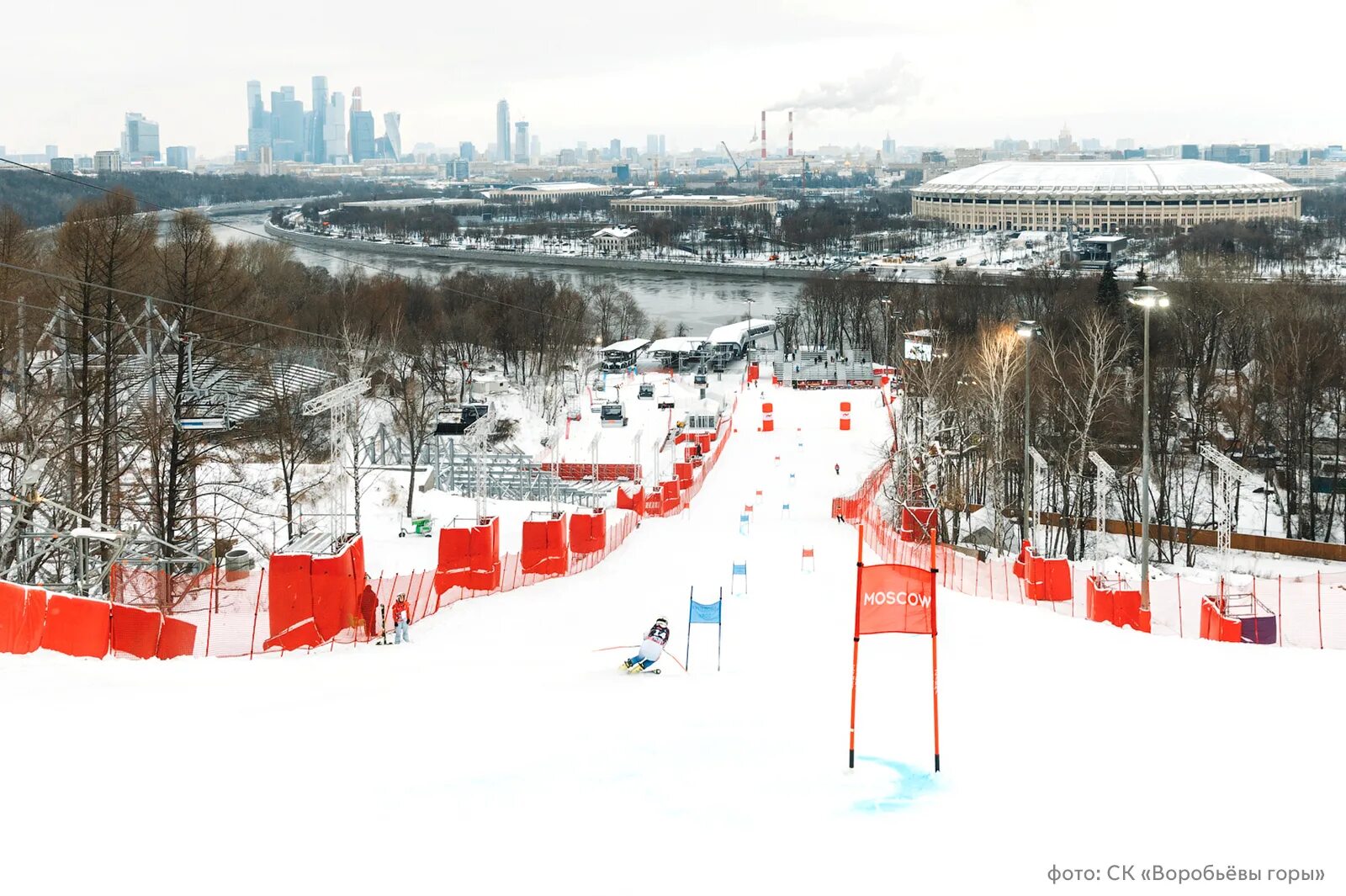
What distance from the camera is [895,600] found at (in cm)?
845

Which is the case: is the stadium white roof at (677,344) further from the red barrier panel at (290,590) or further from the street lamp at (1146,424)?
the red barrier panel at (290,590)

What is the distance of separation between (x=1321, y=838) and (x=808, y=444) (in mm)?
25604

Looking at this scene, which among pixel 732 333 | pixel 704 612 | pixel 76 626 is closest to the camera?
pixel 76 626

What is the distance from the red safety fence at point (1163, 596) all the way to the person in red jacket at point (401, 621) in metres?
7.10

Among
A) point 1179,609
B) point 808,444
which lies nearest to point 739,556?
point 1179,609

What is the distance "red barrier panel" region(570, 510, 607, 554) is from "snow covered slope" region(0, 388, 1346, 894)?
6477mm

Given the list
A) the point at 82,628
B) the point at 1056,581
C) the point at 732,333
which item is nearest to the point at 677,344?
the point at 732,333

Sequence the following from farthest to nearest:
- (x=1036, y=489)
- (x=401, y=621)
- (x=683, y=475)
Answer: (x=1036, y=489) < (x=683, y=475) < (x=401, y=621)

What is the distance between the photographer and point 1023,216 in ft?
434

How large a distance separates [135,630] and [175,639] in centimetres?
66

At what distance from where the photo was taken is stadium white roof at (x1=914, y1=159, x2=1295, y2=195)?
5226 inches

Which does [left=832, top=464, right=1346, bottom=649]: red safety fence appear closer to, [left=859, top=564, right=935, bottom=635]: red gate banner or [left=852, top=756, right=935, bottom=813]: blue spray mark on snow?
[left=852, top=756, right=935, bottom=813]: blue spray mark on snow

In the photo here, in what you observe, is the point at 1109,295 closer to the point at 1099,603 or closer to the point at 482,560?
the point at 1099,603

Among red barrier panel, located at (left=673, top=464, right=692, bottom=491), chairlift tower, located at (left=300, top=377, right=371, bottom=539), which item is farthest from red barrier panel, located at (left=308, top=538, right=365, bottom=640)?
red barrier panel, located at (left=673, top=464, right=692, bottom=491)
